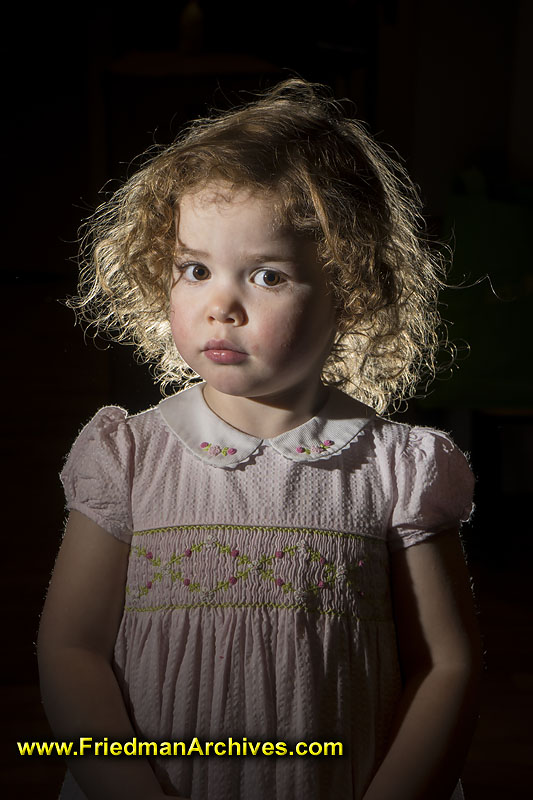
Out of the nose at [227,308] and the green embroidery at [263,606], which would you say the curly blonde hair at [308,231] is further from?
the green embroidery at [263,606]

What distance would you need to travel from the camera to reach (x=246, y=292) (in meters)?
0.51

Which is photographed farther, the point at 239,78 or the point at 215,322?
the point at 239,78

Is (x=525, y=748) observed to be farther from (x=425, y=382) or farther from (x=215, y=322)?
(x=215, y=322)

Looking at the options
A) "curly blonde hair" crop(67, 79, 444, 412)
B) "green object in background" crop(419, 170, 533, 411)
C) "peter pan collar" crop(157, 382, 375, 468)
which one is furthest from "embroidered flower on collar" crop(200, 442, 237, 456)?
"green object in background" crop(419, 170, 533, 411)

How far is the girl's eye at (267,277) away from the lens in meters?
0.51

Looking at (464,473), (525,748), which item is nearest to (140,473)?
(464,473)

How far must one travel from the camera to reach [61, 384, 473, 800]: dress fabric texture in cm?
51

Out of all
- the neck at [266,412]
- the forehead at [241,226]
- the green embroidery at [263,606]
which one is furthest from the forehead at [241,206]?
the green embroidery at [263,606]

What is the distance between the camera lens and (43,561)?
61 cm

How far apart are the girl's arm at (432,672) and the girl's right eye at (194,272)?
227 millimetres

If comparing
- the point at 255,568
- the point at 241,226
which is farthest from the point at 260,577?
the point at 241,226

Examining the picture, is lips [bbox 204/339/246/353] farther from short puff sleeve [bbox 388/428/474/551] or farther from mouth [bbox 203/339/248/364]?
short puff sleeve [bbox 388/428/474/551]

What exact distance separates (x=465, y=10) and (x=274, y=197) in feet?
0.90

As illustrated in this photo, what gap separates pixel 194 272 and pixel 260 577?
0.66ft
